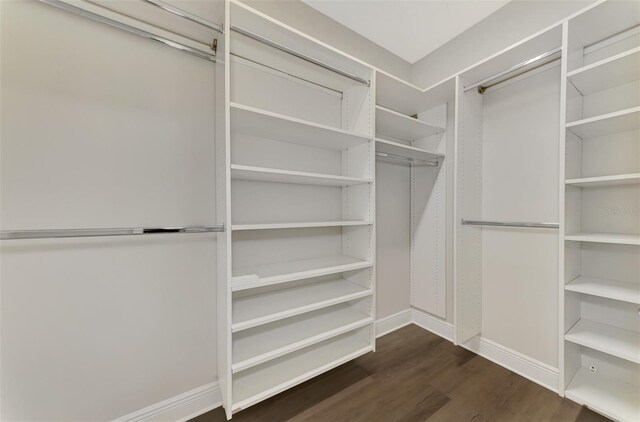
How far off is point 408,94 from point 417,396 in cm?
230

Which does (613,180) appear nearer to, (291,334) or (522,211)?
(522,211)

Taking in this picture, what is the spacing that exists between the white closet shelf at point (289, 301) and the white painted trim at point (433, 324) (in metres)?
1.13

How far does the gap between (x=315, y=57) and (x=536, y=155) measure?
1.74m

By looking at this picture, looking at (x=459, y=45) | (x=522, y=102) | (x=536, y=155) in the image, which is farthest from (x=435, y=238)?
(x=459, y=45)

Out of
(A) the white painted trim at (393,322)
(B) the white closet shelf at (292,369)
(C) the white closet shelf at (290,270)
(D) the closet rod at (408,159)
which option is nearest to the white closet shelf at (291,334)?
(B) the white closet shelf at (292,369)

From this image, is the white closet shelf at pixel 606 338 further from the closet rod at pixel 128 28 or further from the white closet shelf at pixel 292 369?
the closet rod at pixel 128 28

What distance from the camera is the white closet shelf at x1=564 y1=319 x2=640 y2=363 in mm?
1204

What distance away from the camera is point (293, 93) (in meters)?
1.75

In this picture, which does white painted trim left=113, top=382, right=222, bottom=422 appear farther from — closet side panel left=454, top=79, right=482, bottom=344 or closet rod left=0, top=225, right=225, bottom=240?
closet side panel left=454, top=79, right=482, bottom=344

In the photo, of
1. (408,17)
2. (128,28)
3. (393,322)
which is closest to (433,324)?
(393,322)

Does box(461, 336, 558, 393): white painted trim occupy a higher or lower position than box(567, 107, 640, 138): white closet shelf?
lower

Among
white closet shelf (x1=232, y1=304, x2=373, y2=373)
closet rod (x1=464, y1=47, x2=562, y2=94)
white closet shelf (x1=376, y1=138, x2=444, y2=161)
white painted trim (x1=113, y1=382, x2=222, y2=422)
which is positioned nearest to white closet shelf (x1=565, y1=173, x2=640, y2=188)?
closet rod (x1=464, y1=47, x2=562, y2=94)

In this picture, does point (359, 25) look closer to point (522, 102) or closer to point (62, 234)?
point (522, 102)

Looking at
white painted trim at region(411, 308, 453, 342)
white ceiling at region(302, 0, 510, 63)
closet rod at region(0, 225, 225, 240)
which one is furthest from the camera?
white painted trim at region(411, 308, 453, 342)
